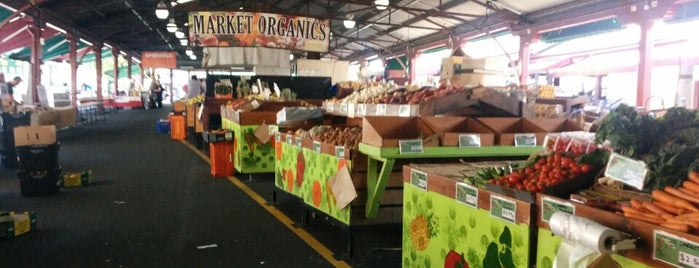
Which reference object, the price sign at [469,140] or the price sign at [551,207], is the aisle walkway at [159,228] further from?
the price sign at [551,207]

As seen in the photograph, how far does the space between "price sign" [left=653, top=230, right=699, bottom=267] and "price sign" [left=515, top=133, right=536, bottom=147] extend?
2747 mm

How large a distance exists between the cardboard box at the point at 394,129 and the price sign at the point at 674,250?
2.51 m

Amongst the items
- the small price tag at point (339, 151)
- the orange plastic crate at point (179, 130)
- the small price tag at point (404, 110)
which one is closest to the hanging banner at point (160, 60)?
the orange plastic crate at point (179, 130)

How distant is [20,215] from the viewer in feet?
17.5

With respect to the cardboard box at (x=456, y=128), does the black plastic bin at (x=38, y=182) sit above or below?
below

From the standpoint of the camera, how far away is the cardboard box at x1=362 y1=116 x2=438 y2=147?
4.35 meters

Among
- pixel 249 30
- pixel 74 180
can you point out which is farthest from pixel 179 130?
pixel 74 180

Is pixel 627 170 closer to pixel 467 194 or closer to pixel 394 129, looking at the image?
pixel 467 194

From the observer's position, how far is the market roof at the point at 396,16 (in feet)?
41.3

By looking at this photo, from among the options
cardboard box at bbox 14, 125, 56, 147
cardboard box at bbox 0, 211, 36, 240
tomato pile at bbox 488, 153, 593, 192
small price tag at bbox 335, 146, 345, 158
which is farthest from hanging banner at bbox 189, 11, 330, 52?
tomato pile at bbox 488, 153, 593, 192

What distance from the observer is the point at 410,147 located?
13.9ft

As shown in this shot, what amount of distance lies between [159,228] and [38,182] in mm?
2700

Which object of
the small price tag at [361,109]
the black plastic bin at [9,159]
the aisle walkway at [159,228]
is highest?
the small price tag at [361,109]

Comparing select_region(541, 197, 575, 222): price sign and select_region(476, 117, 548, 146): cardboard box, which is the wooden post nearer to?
select_region(476, 117, 548, 146): cardboard box
